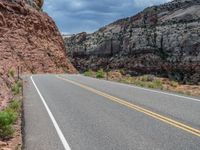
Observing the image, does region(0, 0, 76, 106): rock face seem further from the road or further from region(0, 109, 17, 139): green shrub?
region(0, 109, 17, 139): green shrub

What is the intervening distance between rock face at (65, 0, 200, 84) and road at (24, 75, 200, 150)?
4458cm

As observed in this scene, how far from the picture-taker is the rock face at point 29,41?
59.4m

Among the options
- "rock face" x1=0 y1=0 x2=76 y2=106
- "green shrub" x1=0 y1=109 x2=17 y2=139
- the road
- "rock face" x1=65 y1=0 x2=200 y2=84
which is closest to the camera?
the road

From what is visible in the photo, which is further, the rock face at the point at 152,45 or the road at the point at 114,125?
the rock face at the point at 152,45

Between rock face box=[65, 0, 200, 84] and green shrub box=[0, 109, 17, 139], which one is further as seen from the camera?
rock face box=[65, 0, 200, 84]

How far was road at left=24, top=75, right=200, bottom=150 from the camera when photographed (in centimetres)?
903

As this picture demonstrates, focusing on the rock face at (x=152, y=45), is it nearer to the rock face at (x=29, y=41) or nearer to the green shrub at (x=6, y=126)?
the rock face at (x=29, y=41)

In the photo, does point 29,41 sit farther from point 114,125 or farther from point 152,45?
point 114,125

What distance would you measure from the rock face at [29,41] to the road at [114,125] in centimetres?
3960

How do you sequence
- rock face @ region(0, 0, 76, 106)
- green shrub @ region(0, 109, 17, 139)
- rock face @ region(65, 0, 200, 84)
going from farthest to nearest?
1. rock face @ region(65, 0, 200, 84)
2. rock face @ region(0, 0, 76, 106)
3. green shrub @ region(0, 109, 17, 139)

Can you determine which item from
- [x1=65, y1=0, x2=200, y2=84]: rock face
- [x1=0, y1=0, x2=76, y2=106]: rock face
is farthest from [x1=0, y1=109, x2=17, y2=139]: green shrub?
[x1=65, y1=0, x2=200, y2=84]: rock face

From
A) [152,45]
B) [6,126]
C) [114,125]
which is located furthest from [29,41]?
[114,125]

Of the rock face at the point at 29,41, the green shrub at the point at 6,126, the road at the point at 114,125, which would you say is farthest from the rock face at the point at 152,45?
the green shrub at the point at 6,126

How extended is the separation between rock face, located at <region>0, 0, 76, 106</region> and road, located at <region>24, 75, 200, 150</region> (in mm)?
39602
